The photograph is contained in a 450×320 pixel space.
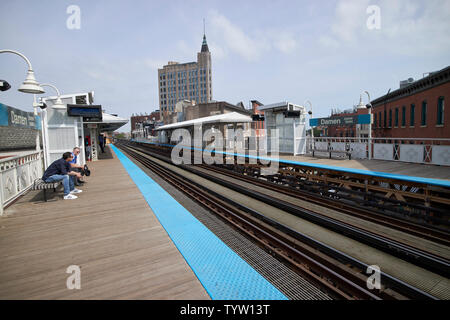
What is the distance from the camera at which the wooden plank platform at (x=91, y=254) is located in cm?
295

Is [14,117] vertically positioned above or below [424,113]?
below

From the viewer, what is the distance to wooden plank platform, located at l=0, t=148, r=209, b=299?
2.95 meters

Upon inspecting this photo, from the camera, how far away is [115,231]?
4.83 metres

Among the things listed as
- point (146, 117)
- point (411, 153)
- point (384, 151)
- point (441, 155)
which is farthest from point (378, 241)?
point (146, 117)

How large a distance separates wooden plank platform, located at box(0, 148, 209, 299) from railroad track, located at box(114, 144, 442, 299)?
1.71m

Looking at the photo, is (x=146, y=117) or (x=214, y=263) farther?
(x=146, y=117)

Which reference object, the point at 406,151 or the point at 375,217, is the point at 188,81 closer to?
the point at 406,151

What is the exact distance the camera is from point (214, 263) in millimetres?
3621

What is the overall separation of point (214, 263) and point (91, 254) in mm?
2101

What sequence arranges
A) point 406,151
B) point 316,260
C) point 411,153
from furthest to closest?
point 406,151 < point 411,153 < point 316,260

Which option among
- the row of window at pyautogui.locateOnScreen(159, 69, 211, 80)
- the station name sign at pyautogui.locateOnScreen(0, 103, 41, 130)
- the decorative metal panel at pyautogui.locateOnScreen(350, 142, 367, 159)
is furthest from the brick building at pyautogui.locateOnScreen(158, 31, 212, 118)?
the station name sign at pyautogui.locateOnScreen(0, 103, 41, 130)

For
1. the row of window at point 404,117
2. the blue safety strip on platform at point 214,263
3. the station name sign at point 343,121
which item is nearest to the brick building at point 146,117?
the row of window at point 404,117
